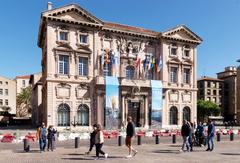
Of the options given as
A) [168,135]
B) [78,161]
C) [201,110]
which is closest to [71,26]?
[168,135]

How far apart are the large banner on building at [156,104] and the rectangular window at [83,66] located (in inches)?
405

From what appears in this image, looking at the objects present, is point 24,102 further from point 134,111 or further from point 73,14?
point 73,14

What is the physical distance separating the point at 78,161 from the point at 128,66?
1216 inches

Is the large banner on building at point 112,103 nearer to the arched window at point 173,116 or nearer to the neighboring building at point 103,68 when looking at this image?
the neighboring building at point 103,68

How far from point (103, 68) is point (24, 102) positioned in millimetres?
51197

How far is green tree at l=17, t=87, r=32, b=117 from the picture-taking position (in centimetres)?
8369

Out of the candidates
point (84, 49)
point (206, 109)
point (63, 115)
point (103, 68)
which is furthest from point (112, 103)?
point (206, 109)

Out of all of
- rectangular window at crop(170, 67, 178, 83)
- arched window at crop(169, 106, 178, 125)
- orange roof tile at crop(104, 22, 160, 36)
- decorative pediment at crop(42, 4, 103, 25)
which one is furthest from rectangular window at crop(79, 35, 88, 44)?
arched window at crop(169, 106, 178, 125)

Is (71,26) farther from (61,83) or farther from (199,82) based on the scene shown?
(199,82)

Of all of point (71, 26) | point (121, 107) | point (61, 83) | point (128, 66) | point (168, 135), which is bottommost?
point (168, 135)

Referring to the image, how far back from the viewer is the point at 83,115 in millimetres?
39625

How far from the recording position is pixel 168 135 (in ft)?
100

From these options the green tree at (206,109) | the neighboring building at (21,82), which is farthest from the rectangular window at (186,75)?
the neighboring building at (21,82)

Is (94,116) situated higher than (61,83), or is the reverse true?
(61,83)
